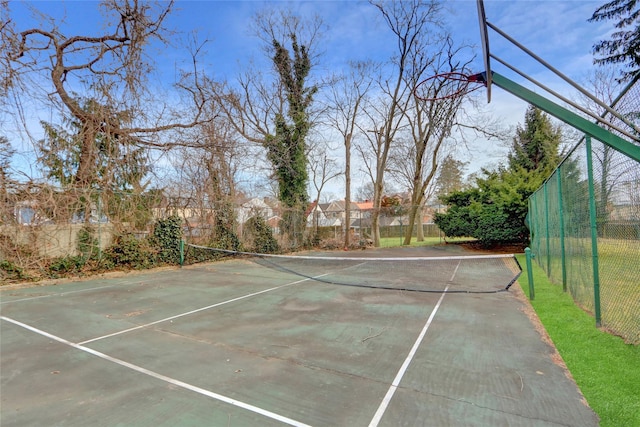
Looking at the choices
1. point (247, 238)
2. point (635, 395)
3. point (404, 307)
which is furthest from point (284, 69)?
point (635, 395)

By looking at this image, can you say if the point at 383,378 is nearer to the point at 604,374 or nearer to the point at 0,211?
the point at 604,374

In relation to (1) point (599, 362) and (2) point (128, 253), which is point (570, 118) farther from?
(2) point (128, 253)

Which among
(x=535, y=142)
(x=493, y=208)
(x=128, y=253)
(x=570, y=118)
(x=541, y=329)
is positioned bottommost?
(x=541, y=329)

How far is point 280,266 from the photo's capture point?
13312 millimetres

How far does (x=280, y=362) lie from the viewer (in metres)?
3.90

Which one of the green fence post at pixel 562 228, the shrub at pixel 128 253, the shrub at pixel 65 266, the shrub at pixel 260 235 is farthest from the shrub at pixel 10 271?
the green fence post at pixel 562 228

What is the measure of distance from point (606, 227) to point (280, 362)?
4714 millimetres

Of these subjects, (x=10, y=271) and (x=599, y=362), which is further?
(x=10, y=271)

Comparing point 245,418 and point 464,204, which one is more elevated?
point 464,204

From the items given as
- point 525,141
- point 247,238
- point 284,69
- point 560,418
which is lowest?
point 560,418

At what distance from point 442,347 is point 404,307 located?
212cm

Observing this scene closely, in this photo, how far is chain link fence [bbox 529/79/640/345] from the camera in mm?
3918

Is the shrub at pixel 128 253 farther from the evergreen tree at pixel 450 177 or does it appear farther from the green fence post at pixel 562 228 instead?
the evergreen tree at pixel 450 177

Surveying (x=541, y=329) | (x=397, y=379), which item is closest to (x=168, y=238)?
(x=397, y=379)
